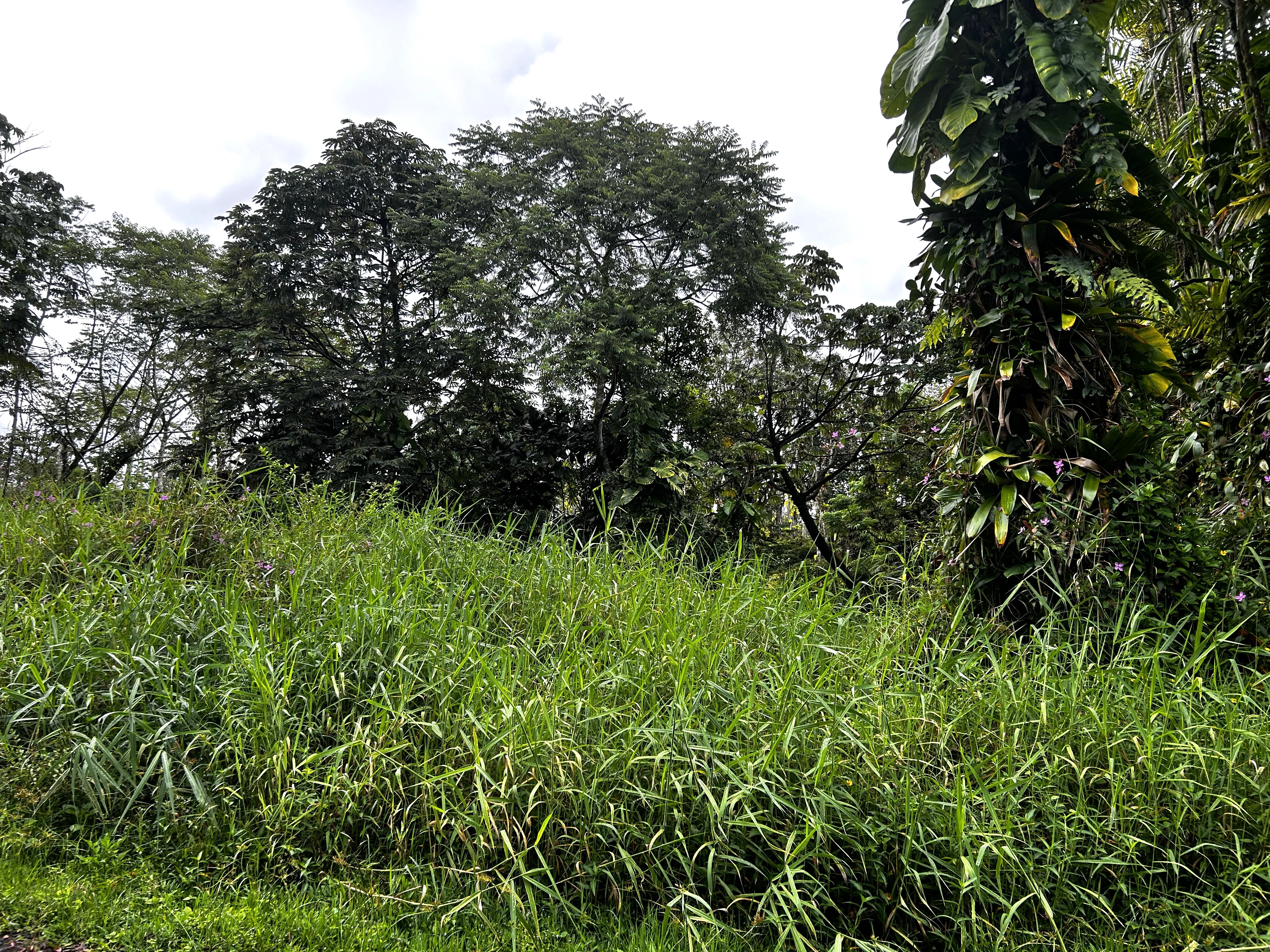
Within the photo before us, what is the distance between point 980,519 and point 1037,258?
1211 millimetres

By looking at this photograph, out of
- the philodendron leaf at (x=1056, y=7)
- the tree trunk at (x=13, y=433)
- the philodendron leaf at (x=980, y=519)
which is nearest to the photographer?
the philodendron leaf at (x=1056, y=7)

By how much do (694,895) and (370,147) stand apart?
12009mm

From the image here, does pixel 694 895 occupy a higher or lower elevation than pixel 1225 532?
lower

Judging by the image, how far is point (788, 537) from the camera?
9.46 meters

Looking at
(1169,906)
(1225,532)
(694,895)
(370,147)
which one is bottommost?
(694,895)

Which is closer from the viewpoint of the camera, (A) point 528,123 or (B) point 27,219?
(A) point 528,123

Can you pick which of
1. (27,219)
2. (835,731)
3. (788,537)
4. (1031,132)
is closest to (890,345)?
(788,537)

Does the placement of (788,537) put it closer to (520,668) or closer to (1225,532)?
(1225,532)

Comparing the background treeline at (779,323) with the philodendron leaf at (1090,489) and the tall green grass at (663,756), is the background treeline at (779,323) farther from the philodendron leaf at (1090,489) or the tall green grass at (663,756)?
the tall green grass at (663,756)

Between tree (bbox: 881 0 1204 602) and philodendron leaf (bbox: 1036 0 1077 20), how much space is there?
0.01 metres

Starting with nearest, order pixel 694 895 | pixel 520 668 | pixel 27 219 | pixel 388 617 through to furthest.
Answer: pixel 694 895 < pixel 520 668 < pixel 388 617 < pixel 27 219

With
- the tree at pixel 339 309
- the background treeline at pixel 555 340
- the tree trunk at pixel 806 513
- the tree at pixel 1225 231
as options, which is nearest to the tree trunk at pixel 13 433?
the background treeline at pixel 555 340

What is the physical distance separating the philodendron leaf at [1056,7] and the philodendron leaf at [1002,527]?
82.3 inches

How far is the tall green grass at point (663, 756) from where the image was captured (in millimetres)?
1944
